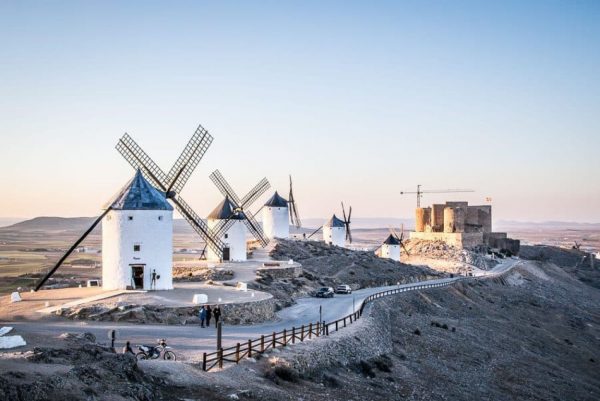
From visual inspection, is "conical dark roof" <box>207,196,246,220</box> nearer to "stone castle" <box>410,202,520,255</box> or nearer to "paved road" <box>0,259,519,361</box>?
"paved road" <box>0,259,519,361</box>

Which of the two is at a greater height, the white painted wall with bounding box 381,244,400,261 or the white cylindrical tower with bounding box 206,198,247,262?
the white cylindrical tower with bounding box 206,198,247,262

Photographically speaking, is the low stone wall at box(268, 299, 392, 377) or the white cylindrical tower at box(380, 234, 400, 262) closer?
the low stone wall at box(268, 299, 392, 377)

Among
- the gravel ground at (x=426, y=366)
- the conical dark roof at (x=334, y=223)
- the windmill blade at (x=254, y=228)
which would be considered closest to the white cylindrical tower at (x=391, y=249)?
the conical dark roof at (x=334, y=223)

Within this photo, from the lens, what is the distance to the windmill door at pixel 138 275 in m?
33.8

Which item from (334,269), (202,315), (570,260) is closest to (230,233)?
(334,269)

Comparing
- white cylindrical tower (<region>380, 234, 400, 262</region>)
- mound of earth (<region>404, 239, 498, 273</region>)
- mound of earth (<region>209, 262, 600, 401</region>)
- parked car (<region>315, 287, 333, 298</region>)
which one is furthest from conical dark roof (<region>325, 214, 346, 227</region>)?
parked car (<region>315, 287, 333, 298</region>)

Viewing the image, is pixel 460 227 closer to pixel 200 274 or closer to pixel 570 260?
pixel 570 260

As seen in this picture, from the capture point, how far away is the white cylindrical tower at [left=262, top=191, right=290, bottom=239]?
66188 millimetres

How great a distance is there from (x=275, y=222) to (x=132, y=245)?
3310 cm

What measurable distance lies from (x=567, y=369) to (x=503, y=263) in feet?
160

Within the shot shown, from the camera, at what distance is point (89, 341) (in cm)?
2086

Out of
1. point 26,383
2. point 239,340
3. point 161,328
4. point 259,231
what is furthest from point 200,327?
point 259,231

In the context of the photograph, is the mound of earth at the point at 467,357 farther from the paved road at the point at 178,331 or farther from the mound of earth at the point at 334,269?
the mound of earth at the point at 334,269

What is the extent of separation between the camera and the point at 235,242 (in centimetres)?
5284
